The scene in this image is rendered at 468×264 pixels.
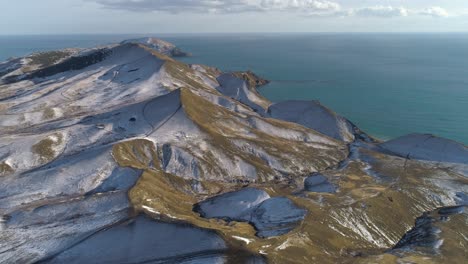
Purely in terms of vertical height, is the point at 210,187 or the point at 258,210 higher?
the point at 258,210

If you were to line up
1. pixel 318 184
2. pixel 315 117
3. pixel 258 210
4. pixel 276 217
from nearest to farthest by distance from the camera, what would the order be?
1. pixel 276 217
2. pixel 258 210
3. pixel 318 184
4. pixel 315 117

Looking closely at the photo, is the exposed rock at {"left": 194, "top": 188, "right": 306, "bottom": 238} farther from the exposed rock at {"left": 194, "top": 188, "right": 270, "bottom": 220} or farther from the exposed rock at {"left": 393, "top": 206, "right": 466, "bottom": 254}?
the exposed rock at {"left": 393, "top": 206, "right": 466, "bottom": 254}

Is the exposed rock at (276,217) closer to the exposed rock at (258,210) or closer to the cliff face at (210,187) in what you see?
the exposed rock at (258,210)

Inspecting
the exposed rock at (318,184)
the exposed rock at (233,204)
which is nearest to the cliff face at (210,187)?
the exposed rock at (233,204)

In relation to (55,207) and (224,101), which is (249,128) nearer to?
(224,101)

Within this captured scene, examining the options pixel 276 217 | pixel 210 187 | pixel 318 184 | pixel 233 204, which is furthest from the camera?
pixel 318 184

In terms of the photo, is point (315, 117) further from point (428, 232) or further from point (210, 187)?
point (428, 232)

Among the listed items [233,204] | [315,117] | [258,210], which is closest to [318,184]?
[258,210]

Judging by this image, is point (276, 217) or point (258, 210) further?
point (258, 210)
